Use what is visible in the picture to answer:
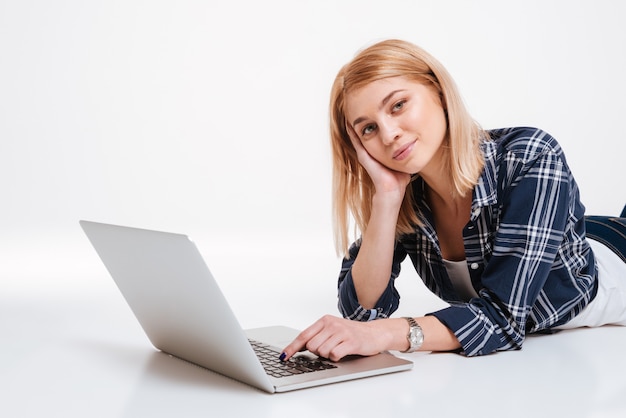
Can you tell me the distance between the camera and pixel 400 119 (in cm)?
229

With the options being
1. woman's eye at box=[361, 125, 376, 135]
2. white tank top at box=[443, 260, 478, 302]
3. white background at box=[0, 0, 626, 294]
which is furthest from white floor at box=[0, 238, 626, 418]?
white background at box=[0, 0, 626, 294]

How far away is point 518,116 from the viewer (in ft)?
18.5

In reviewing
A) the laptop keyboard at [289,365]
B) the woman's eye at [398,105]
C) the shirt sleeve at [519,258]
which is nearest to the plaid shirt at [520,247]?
the shirt sleeve at [519,258]

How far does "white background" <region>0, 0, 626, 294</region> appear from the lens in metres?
5.07

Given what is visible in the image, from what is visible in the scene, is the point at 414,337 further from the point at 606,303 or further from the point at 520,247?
the point at 606,303

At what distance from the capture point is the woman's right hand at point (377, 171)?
2.45 m

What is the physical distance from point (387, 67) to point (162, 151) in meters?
3.21

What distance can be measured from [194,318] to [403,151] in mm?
809

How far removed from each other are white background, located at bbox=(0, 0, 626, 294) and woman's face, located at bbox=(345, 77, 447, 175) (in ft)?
7.78

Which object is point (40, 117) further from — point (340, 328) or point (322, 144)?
point (340, 328)

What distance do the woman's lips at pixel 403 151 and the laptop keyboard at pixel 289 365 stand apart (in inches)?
25.9

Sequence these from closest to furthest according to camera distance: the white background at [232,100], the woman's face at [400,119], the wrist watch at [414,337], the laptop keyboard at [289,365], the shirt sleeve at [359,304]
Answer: the laptop keyboard at [289,365]
the wrist watch at [414,337]
the woman's face at [400,119]
the shirt sleeve at [359,304]
the white background at [232,100]

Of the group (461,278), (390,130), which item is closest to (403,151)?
(390,130)

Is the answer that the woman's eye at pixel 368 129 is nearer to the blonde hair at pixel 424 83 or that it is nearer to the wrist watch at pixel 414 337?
the blonde hair at pixel 424 83
